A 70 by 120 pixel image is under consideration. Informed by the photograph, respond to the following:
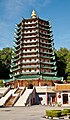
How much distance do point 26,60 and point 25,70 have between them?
297 centimetres

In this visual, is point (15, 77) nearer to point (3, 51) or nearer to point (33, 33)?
point (33, 33)

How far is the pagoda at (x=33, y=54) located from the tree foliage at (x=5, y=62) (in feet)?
38.9

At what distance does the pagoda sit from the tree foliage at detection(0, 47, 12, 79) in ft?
38.9

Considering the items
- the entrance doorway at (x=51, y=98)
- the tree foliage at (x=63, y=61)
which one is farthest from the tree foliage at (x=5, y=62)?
the entrance doorway at (x=51, y=98)

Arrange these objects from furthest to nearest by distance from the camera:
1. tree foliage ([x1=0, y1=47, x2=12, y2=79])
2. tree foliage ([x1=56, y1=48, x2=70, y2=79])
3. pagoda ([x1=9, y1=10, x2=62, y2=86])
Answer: tree foliage ([x1=56, y1=48, x2=70, y2=79])
tree foliage ([x1=0, y1=47, x2=12, y2=79])
pagoda ([x1=9, y1=10, x2=62, y2=86])

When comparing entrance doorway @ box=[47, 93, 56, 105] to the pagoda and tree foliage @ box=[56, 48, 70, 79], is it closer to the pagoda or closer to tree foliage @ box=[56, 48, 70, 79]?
the pagoda

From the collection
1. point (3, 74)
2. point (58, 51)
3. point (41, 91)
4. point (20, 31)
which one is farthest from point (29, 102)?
point (58, 51)

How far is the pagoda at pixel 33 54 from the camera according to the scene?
59.0 m

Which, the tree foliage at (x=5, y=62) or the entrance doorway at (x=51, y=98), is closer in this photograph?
the entrance doorway at (x=51, y=98)

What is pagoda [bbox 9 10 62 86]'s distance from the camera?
59000 mm

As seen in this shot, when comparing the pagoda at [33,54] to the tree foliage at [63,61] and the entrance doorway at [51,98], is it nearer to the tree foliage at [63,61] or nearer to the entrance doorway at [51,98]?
the entrance doorway at [51,98]

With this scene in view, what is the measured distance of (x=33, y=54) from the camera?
62.2 metres

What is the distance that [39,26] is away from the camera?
64750 millimetres

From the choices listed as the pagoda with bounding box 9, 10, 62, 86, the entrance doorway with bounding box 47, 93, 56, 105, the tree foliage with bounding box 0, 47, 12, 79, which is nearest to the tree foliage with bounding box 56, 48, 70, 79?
the pagoda with bounding box 9, 10, 62, 86
